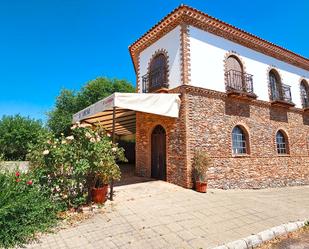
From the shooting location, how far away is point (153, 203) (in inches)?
283

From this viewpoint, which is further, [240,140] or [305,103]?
[305,103]

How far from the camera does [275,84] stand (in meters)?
14.7

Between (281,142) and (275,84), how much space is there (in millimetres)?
3911

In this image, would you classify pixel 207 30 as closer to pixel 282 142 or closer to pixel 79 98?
pixel 282 142

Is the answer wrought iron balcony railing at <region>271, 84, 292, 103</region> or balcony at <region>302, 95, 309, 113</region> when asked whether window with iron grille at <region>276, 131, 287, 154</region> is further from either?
balcony at <region>302, 95, 309, 113</region>

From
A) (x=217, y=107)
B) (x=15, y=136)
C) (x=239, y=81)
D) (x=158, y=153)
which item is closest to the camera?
Answer: (x=217, y=107)

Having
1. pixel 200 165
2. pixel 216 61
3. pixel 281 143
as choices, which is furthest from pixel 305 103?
pixel 200 165

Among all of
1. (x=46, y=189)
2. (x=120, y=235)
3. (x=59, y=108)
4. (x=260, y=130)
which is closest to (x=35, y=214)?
(x=46, y=189)

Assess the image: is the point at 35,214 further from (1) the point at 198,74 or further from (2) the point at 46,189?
(1) the point at 198,74

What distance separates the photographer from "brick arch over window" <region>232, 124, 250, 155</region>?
1179 centimetres

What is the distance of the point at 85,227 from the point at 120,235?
1012 mm

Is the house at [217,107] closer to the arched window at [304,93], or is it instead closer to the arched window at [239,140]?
the arched window at [239,140]

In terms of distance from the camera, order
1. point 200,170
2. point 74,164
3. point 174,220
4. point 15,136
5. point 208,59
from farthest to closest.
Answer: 1. point 15,136
2. point 208,59
3. point 200,170
4. point 74,164
5. point 174,220

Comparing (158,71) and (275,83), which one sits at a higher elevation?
(275,83)
